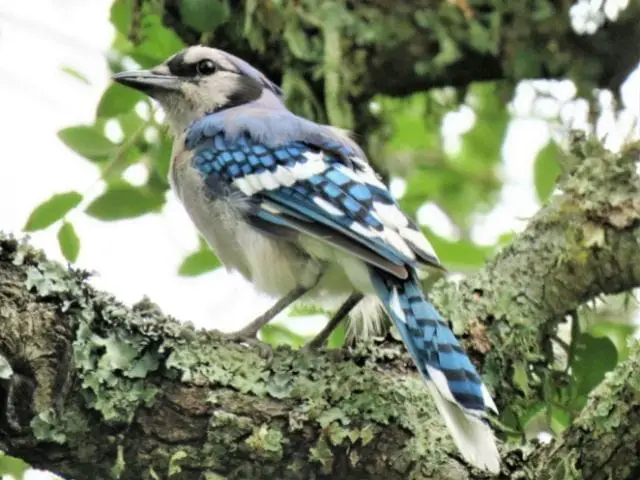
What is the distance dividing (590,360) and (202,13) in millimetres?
1078

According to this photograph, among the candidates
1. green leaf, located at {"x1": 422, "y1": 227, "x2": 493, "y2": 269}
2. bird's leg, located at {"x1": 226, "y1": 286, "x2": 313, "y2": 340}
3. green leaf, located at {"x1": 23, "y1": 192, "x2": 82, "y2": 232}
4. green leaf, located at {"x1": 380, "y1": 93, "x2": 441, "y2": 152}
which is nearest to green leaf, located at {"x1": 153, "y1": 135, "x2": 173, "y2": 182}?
green leaf, located at {"x1": 23, "y1": 192, "x2": 82, "y2": 232}

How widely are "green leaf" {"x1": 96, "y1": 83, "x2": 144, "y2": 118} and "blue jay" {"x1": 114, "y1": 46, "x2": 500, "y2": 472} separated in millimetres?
30

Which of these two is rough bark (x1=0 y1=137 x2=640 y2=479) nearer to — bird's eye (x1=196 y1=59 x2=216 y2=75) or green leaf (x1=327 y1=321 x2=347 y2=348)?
green leaf (x1=327 y1=321 x2=347 y2=348)

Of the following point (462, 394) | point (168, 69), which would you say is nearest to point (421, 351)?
point (462, 394)

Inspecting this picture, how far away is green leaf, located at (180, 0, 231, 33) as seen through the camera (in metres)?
2.47

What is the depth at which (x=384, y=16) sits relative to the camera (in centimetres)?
287

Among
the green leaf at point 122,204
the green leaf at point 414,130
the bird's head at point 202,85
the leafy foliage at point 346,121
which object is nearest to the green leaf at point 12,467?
the leafy foliage at point 346,121

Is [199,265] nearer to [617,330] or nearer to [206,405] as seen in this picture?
[206,405]

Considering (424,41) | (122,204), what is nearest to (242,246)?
(122,204)

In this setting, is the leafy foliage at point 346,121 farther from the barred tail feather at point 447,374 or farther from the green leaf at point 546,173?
the barred tail feather at point 447,374

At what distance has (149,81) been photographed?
2598 millimetres

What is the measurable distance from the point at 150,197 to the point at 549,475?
1.10 metres

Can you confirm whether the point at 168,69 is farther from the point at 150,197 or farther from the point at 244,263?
the point at 244,263

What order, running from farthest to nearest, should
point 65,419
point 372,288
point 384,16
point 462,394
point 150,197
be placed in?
1. point 384,16
2. point 150,197
3. point 372,288
4. point 462,394
5. point 65,419
